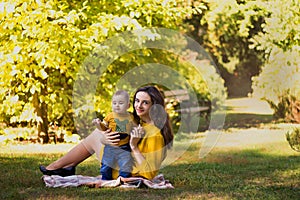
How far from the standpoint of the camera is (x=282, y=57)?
461 inches

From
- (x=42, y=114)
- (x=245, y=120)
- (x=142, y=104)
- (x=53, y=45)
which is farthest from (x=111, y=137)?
(x=245, y=120)

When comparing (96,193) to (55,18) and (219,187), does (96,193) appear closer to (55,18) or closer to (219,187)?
(219,187)

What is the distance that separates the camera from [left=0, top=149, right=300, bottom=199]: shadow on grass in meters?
4.69

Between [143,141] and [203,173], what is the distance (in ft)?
4.12

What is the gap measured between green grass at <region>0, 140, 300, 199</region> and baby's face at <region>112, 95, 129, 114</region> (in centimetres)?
69

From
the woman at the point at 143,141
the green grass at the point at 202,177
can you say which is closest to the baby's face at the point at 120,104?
the woman at the point at 143,141

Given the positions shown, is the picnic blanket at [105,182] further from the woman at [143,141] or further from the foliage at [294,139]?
the foliage at [294,139]

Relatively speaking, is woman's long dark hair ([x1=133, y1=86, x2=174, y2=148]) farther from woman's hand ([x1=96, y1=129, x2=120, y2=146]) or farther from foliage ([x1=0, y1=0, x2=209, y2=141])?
foliage ([x1=0, y1=0, x2=209, y2=141])

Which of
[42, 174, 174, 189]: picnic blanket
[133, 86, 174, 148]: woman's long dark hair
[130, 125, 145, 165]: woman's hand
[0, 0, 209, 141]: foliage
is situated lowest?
[42, 174, 174, 189]: picnic blanket

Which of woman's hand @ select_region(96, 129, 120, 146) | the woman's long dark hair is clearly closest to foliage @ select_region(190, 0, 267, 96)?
the woman's long dark hair

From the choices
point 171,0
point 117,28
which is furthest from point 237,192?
point 171,0

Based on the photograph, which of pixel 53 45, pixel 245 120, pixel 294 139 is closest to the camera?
pixel 294 139

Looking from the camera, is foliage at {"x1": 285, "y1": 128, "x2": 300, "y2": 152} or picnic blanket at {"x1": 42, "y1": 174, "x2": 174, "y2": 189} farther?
foliage at {"x1": 285, "y1": 128, "x2": 300, "y2": 152}

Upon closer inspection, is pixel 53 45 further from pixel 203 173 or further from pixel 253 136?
pixel 253 136
